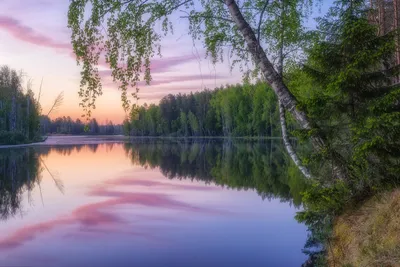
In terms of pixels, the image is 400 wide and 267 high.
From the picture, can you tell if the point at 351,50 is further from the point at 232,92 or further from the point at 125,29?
the point at 232,92

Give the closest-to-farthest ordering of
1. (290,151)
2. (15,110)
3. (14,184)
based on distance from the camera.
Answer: (290,151), (14,184), (15,110)

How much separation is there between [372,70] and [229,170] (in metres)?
20.1

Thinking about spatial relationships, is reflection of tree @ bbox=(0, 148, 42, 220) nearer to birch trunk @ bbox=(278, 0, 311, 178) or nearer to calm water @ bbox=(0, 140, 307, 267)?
calm water @ bbox=(0, 140, 307, 267)

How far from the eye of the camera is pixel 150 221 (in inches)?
487

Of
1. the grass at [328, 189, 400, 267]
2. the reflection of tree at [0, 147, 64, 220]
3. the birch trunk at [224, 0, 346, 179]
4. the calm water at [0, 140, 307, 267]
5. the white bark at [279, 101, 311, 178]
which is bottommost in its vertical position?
the calm water at [0, 140, 307, 267]

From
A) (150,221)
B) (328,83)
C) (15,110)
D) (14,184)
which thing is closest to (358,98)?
(328,83)

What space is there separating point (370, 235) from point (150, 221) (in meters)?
8.46

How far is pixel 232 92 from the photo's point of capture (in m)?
100

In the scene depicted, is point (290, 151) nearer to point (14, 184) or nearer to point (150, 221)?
point (150, 221)

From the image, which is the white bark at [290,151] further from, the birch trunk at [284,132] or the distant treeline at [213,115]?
the distant treeline at [213,115]

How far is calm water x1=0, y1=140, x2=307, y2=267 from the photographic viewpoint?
896 cm

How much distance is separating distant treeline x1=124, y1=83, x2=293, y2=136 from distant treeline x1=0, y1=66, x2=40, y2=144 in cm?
2859

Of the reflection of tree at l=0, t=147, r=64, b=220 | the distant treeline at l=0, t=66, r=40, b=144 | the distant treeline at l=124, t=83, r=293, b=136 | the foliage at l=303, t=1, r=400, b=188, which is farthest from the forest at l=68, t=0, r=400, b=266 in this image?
the distant treeline at l=124, t=83, r=293, b=136

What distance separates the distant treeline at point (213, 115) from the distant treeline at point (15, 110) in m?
28.6
